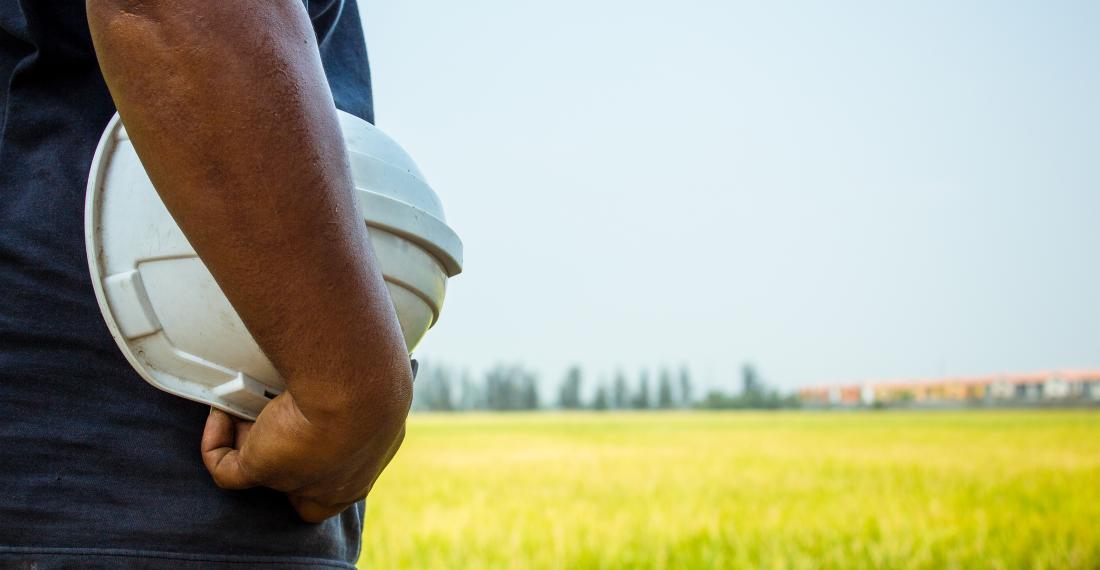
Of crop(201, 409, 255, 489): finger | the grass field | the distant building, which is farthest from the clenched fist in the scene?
the distant building

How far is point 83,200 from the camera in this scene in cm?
99

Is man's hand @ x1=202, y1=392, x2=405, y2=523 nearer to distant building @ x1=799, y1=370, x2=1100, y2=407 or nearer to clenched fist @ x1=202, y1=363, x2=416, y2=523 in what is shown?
clenched fist @ x1=202, y1=363, x2=416, y2=523

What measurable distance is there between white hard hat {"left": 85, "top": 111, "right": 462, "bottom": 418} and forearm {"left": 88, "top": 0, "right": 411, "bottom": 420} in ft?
0.59

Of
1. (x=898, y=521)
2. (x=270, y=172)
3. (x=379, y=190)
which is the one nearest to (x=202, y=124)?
(x=270, y=172)

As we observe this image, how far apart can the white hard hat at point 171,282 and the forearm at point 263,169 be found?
0.59 feet

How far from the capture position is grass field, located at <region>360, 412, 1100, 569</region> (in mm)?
6918

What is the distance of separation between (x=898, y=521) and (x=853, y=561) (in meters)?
1.94

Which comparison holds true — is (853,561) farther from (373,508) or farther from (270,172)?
(270,172)

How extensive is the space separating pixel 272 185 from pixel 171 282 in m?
0.31

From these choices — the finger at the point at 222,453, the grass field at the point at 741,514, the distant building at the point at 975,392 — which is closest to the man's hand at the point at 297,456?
the finger at the point at 222,453

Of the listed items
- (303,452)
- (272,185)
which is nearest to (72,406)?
(303,452)

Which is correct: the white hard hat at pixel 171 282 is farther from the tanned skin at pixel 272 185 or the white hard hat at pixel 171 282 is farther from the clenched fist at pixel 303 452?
the tanned skin at pixel 272 185

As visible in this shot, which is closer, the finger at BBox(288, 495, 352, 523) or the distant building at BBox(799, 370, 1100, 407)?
the finger at BBox(288, 495, 352, 523)

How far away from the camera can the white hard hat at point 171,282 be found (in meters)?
0.95
